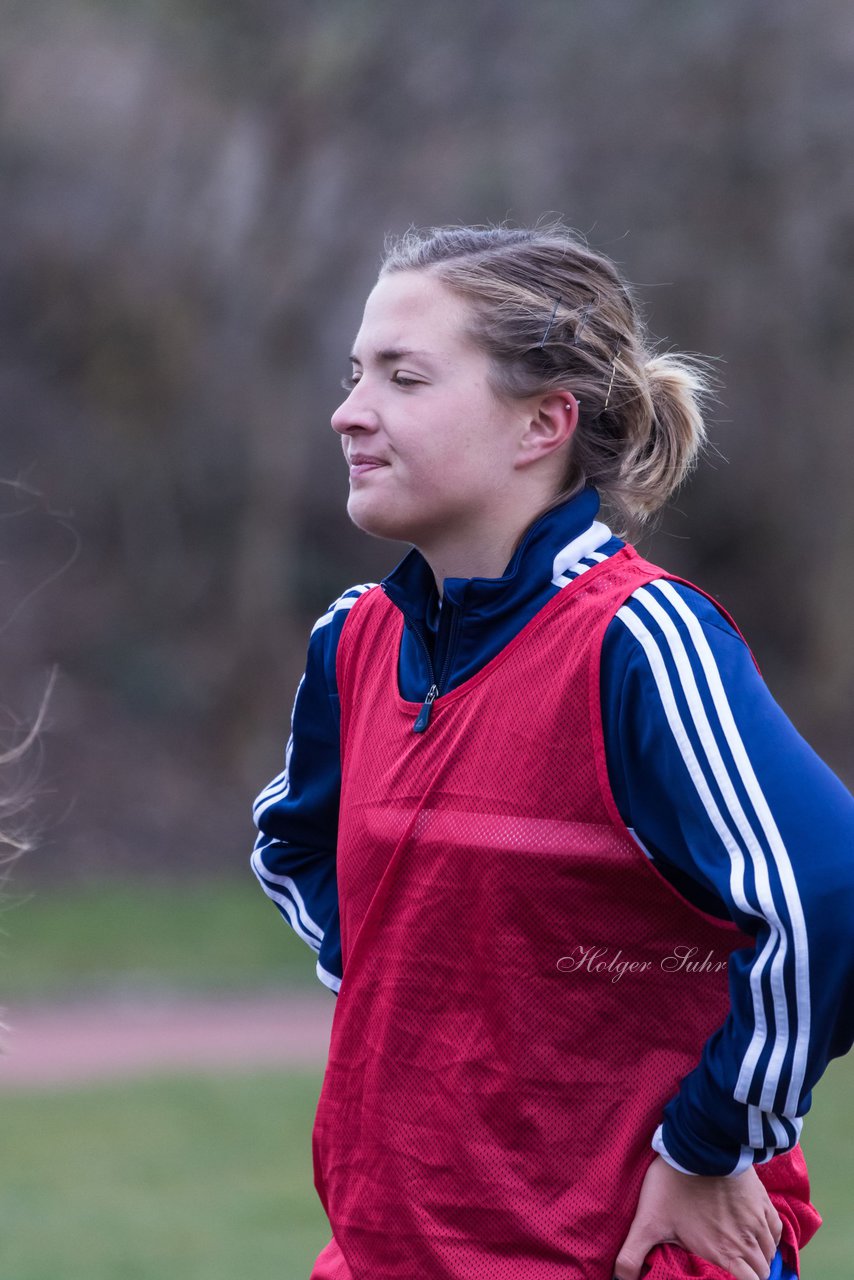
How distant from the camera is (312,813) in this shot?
9.50 feet

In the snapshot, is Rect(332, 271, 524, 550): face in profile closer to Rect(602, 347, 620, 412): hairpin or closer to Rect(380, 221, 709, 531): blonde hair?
Rect(380, 221, 709, 531): blonde hair

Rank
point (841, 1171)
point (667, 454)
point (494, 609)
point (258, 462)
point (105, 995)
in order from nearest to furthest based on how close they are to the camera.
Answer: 1. point (494, 609)
2. point (667, 454)
3. point (841, 1171)
4. point (105, 995)
5. point (258, 462)

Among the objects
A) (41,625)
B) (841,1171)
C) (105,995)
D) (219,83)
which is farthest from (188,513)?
(841,1171)

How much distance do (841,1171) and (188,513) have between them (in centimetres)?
1409

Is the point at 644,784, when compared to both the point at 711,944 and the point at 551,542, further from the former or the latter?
the point at 551,542

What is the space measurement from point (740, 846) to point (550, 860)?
0.26m

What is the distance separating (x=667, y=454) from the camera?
266 cm

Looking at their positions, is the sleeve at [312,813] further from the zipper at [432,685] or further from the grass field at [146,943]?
the grass field at [146,943]

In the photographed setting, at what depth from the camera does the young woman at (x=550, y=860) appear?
2.10m

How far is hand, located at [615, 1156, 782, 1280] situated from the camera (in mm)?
2203

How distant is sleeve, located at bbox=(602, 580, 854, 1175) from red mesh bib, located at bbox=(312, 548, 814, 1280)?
5cm

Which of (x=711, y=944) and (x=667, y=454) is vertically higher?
(x=667, y=454)

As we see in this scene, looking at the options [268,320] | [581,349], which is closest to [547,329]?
[581,349]

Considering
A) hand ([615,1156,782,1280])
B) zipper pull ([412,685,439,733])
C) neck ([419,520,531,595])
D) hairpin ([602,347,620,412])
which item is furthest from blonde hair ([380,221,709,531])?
hand ([615,1156,782,1280])
